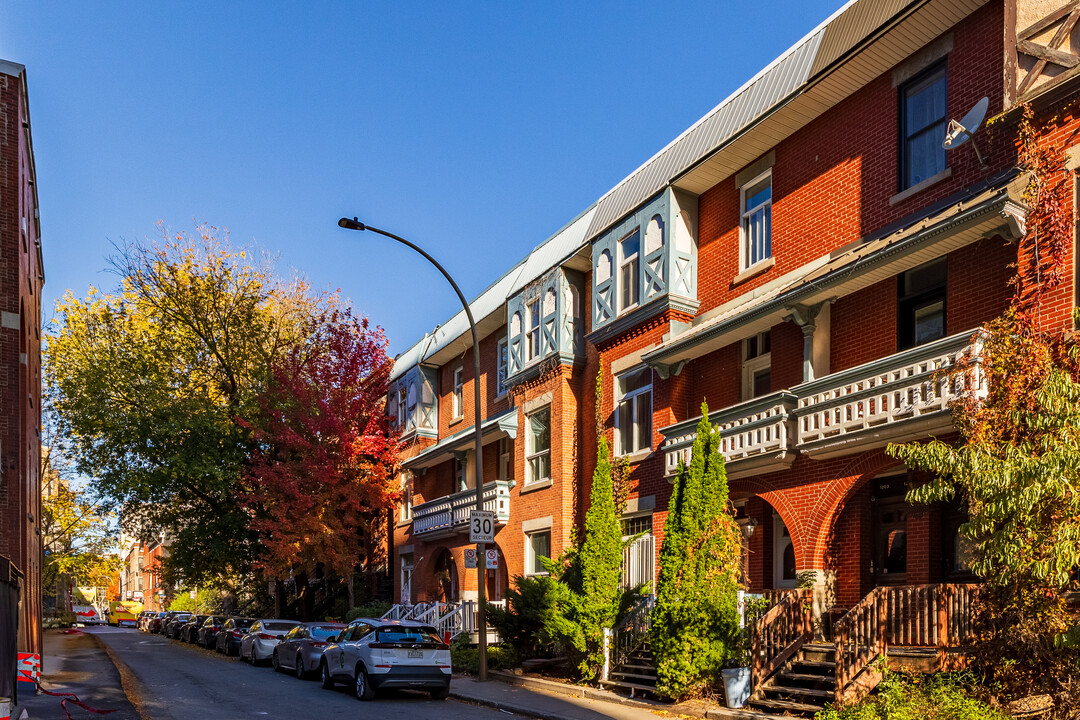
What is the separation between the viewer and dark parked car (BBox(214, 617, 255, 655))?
102 feet

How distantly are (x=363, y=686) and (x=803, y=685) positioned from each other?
786cm

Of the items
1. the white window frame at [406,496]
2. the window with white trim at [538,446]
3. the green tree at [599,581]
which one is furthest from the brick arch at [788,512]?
the white window frame at [406,496]

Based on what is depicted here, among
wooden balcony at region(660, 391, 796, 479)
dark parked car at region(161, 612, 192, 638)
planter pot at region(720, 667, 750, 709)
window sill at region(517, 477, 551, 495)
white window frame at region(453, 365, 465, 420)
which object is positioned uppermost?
white window frame at region(453, 365, 465, 420)

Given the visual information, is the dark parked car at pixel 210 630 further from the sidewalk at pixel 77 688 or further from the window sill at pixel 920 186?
the window sill at pixel 920 186

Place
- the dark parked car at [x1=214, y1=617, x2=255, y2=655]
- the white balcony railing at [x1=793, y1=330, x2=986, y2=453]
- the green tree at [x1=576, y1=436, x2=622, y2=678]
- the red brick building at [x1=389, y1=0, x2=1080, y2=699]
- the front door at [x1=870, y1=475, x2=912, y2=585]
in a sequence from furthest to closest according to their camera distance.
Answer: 1. the dark parked car at [x1=214, y1=617, x2=255, y2=655]
2. the green tree at [x1=576, y1=436, x2=622, y2=678]
3. the front door at [x1=870, y1=475, x2=912, y2=585]
4. the red brick building at [x1=389, y1=0, x2=1080, y2=699]
5. the white balcony railing at [x1=793, y1=330, x2=986, y2=453]

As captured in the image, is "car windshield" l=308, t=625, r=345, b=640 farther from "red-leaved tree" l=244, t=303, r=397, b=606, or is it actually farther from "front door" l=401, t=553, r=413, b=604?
"front door" l=401, t=553, r=413, b=604

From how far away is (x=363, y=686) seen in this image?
57.9 feet

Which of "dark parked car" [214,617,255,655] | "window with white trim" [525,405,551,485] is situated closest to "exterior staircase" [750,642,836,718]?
"window with white trim" [525,405,551,485]

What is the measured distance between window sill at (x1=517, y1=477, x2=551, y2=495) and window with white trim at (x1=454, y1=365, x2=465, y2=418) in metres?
6.56

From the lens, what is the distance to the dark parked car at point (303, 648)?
21.9 metres

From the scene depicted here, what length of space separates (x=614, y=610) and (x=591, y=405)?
700cm

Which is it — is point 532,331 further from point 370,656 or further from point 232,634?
point 232,634

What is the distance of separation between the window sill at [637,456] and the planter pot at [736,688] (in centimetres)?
741

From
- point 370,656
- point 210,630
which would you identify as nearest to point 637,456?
point 370,656
